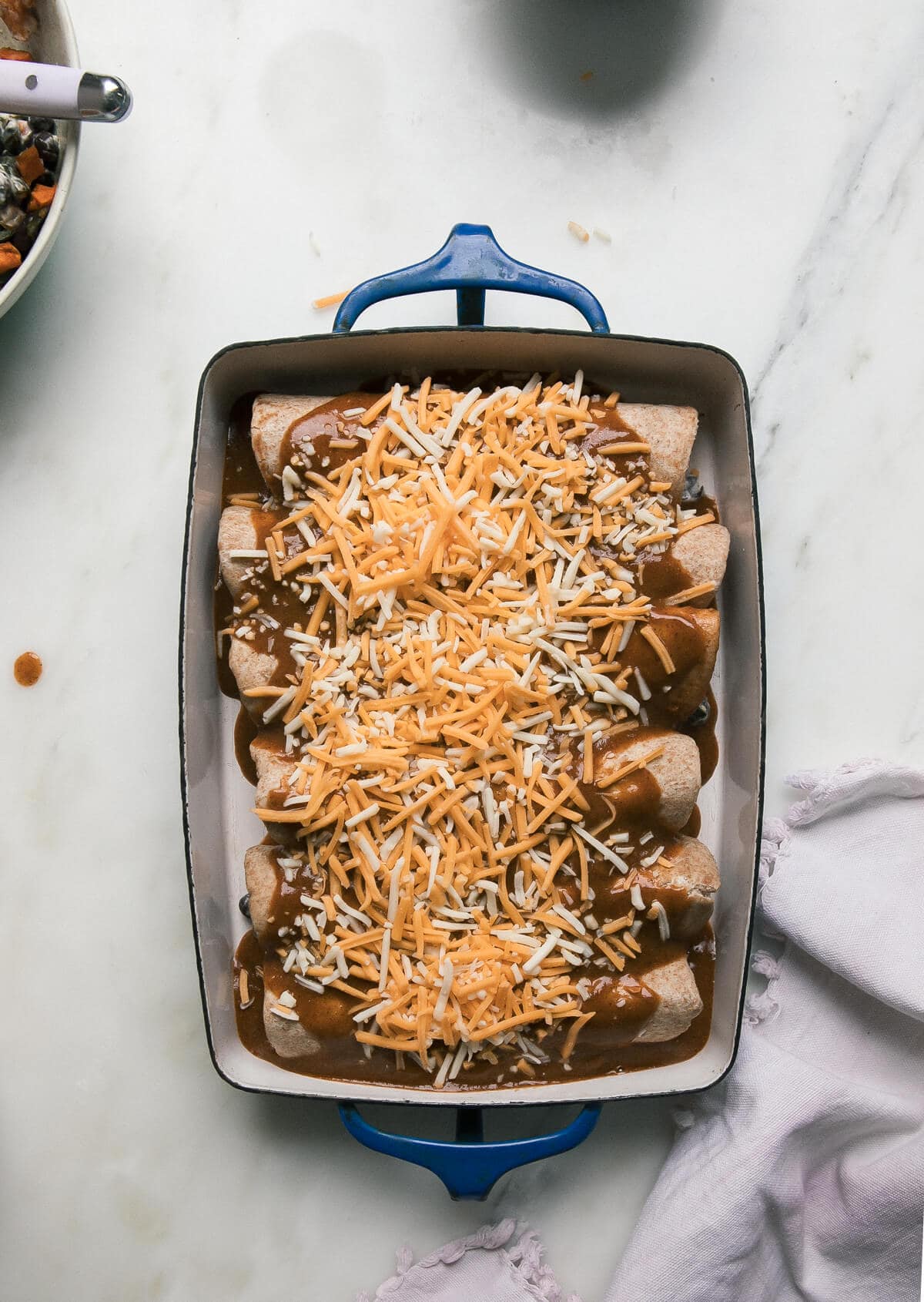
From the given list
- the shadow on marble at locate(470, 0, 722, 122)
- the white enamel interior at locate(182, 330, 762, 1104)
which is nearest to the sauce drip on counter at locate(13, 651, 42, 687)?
the white enamel interior at locate(182, 330, 762, 1104)

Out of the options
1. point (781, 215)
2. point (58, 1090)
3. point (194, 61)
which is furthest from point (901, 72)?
point (58, 1090)

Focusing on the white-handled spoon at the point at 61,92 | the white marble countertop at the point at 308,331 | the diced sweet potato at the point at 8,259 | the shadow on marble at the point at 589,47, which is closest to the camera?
the white-handled spoon at the point at 61,92

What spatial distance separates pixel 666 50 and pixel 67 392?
4.29ft

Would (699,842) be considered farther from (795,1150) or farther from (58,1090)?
(58,1090)

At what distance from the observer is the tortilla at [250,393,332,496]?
1.71 metres

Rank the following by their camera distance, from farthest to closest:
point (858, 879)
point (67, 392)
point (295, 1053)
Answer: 1. point (67, 392)
2. point (858, 879)
3. point (295, 1053)

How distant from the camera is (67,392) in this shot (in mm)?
1946

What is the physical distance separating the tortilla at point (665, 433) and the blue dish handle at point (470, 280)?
15 cm

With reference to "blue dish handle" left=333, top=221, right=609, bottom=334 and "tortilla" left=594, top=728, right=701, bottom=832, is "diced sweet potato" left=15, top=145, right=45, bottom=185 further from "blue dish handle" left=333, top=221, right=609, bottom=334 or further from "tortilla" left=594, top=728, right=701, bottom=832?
"tortilla" left=594, top=728, right=701, bottom=832

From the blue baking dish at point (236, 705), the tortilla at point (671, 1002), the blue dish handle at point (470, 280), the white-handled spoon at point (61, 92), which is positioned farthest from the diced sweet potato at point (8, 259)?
the tortilla at point (671, 1002)

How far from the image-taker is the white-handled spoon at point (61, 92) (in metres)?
1.54

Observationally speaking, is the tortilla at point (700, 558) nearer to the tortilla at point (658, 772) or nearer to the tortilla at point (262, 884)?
the tortilla at point (658, 772)

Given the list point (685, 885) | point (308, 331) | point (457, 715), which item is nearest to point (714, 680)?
point (685, 885)

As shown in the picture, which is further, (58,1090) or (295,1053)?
(58,1090)
